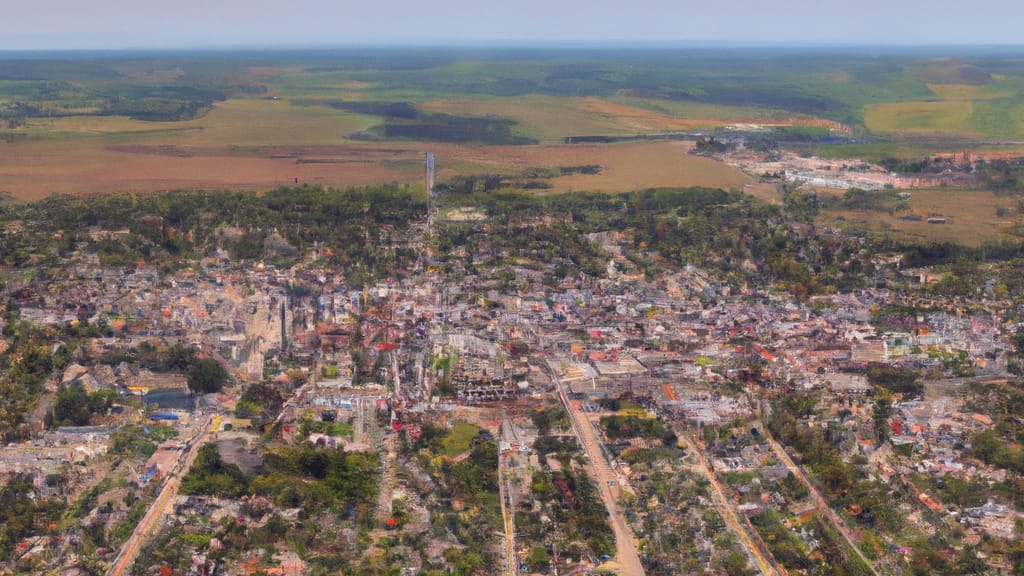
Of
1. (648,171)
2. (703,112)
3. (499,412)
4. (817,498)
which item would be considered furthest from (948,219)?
(703,112)

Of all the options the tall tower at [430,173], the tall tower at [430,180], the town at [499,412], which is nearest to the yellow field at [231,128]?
the tall tower at [430,173]

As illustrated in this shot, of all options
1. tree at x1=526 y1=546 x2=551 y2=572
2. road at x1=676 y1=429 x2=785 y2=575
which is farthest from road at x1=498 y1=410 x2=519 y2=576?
road at x1=676 y1=429 x2=785 y2=575

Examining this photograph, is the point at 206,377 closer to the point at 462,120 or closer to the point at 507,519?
the point at 507,519

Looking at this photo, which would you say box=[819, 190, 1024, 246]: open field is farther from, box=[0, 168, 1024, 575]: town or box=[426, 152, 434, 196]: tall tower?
box=[426, 152, 434, 196]: tall tower

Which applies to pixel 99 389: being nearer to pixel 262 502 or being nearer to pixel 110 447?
pixel 110 447

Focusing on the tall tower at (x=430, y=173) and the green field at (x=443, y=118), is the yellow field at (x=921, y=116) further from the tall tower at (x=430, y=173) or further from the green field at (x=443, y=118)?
the tall tower at (x=430, y=173)

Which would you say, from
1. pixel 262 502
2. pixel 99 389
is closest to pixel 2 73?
pixel 99 389

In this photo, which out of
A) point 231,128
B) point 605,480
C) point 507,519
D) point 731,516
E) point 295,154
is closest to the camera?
point 507,519
